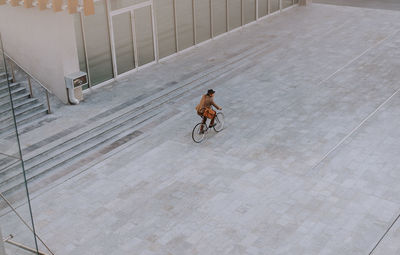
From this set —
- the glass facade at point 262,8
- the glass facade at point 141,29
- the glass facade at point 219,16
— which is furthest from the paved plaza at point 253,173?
the glass facade at point 262,8

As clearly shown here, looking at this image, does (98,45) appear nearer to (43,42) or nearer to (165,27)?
(43,42)

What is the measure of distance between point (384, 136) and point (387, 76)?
510 centimetres

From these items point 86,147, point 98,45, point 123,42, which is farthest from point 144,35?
point 86,147

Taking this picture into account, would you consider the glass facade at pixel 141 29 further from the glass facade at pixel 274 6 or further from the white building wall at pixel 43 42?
the glass facade at pixel 274 6

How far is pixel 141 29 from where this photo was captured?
Result: 21.2m

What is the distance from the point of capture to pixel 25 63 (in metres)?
18.5

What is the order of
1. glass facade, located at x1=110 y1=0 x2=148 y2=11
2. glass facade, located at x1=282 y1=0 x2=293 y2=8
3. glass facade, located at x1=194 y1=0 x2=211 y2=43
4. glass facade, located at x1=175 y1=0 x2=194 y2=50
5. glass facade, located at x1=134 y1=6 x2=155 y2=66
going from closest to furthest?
1. glass facade, located at x1=110 y1=0 x2=148 y2=11
2. glass facade, located at x1=134 y1=6 x2=155 y2=66
3. glass facade, located at x1=175 y1=0 x2=194 y2=50
4. glass facade, located at x1=194 y1=0 x2=211 y2=43
5. glass facade, located at x1=282 y1=0 x2=293 y2=8

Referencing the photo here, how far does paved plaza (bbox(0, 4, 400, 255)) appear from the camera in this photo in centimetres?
1218

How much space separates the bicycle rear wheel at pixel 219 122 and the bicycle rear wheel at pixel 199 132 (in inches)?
18.2

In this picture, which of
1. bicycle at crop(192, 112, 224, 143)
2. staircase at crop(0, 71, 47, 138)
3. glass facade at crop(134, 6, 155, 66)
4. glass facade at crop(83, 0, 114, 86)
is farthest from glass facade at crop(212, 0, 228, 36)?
staircase at crop(0, 71, 47, 138)

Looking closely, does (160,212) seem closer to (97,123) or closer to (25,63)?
(97,123)

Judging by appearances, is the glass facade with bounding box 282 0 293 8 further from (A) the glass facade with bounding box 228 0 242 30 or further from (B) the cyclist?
(B) the cyclist

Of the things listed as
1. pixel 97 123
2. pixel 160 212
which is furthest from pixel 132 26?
pixel 160 212

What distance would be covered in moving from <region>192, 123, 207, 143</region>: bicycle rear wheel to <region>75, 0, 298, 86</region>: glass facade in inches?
195
